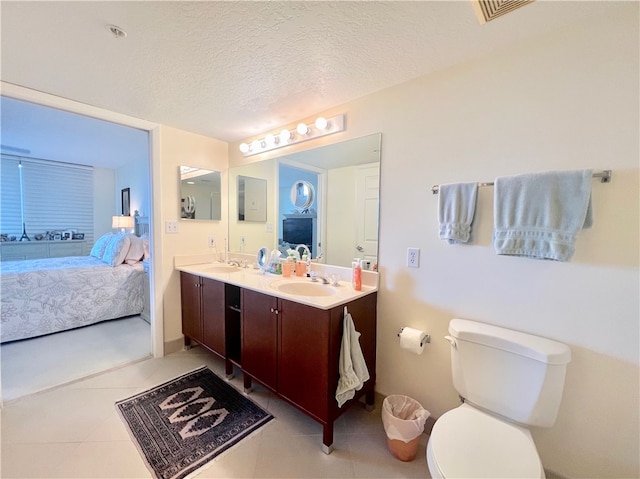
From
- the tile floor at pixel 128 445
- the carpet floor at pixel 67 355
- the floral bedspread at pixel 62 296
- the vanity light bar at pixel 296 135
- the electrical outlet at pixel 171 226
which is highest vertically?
the vanity light bar at pixel 296 135

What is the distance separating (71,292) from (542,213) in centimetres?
420

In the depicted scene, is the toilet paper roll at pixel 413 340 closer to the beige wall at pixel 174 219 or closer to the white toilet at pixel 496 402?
the white toilet at pixel 496 402

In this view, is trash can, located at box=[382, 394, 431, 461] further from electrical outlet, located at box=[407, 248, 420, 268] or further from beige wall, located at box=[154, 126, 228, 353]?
beige wall, located at box=[154, 126, 228, 353]

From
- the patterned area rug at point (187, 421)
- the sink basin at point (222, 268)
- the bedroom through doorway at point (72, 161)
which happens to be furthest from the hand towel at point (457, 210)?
the bedroom through doorway at point (72, 161)

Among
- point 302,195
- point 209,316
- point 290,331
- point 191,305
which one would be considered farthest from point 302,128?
point 191,305

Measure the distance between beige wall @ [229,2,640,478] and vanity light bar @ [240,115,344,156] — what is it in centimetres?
41

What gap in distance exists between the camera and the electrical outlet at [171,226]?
7.98ft

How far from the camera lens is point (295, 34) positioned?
1.21 m

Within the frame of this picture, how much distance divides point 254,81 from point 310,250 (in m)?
1.27

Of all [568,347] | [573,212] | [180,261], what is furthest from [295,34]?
[180,261]

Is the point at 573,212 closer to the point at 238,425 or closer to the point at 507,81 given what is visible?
the point at 507,81

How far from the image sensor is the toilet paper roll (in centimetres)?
148

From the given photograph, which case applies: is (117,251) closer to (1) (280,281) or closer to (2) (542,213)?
(1) (280,281)

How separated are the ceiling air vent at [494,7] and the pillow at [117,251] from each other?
410 centimetres
